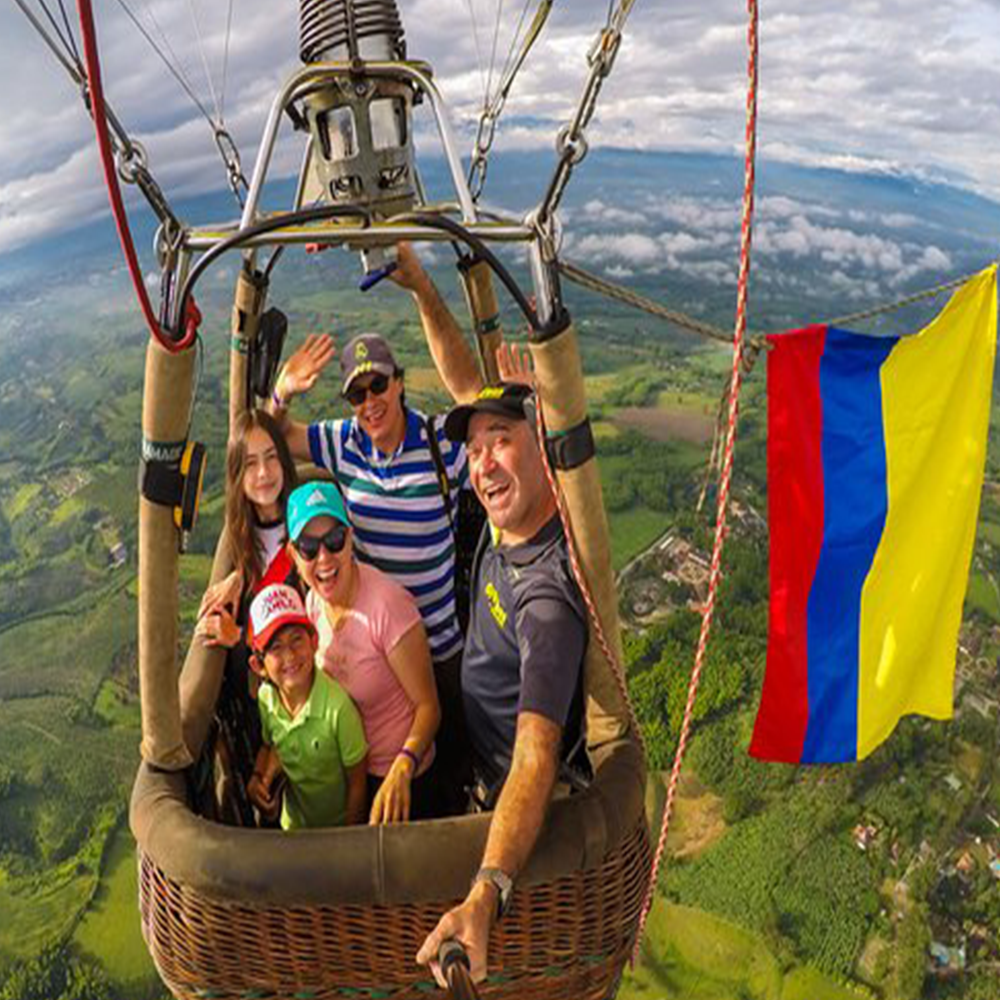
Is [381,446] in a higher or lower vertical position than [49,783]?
higher

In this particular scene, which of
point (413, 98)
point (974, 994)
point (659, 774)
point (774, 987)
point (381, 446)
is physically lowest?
point (974, 994)

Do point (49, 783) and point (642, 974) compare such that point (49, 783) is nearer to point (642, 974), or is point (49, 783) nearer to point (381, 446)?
point (642, 974)

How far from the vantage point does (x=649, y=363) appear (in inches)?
5084

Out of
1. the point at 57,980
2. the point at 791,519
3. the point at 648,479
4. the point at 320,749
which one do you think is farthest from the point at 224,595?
the point at 648,479

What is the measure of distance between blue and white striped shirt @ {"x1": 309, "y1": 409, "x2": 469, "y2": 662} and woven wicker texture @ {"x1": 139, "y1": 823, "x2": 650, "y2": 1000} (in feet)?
4.07

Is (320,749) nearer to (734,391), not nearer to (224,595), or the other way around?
(224,595)

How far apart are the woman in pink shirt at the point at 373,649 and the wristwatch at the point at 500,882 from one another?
651 mm

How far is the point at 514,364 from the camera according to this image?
9.52 ft

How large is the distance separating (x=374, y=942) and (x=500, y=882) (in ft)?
1.27

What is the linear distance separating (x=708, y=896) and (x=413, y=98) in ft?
180

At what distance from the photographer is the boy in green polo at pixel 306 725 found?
8.19ft

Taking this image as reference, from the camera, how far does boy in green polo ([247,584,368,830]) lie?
2.50 meters

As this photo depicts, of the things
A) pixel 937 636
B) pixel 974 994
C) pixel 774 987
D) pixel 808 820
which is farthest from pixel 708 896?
pixel 937 636

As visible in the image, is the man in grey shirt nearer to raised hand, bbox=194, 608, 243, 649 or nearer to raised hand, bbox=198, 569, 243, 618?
raised hand, bbox=194, 608, 243, 649
